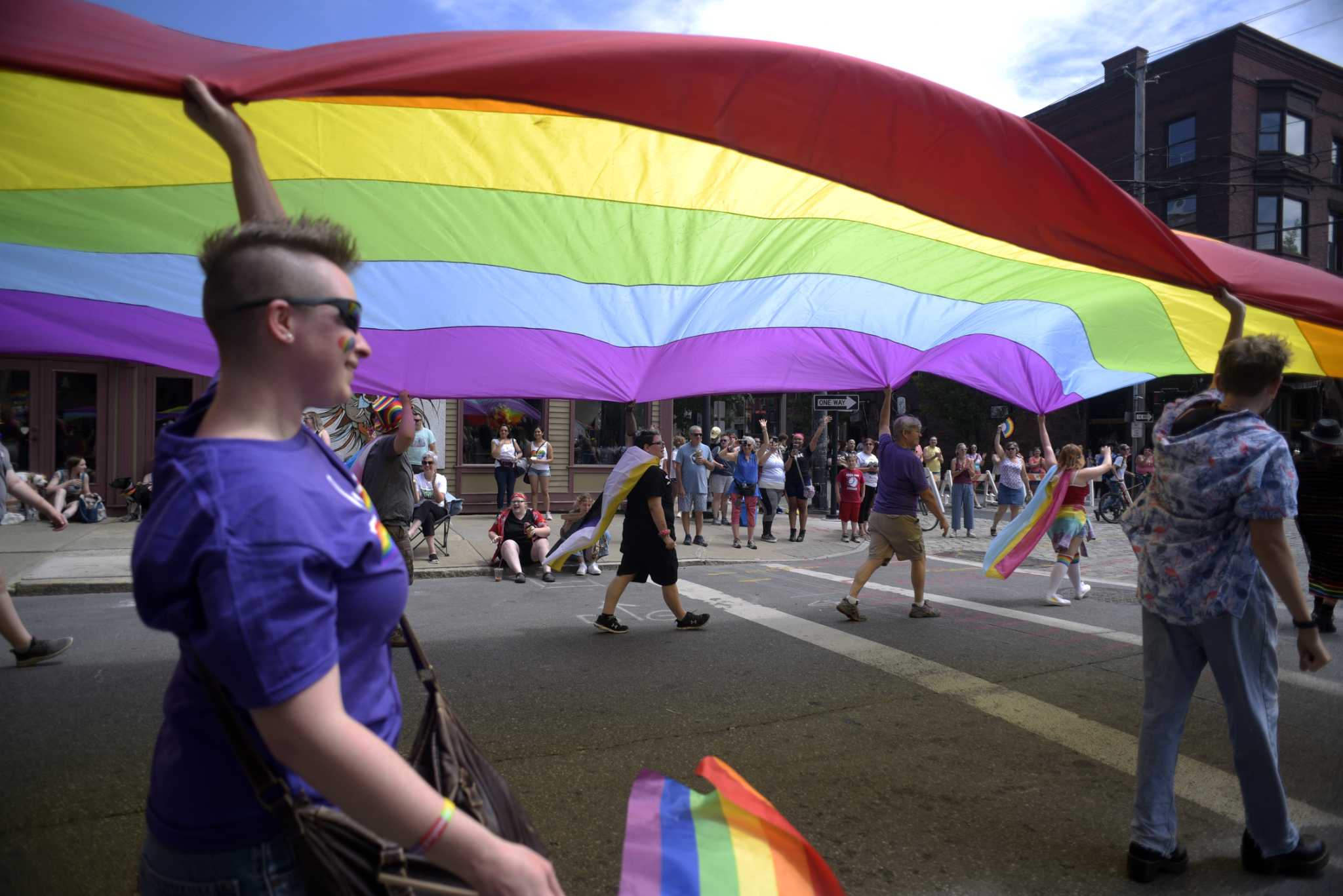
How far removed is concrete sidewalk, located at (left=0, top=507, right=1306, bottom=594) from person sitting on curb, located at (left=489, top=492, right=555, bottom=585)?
Result: 472mm

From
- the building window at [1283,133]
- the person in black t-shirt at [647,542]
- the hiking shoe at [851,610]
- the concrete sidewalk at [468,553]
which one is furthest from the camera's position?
the building window at [1283,133]

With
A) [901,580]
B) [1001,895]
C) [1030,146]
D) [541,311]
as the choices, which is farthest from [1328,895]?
[901,580]

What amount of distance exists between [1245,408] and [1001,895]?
207 centimetres

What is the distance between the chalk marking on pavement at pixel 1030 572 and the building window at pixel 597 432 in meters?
7.36

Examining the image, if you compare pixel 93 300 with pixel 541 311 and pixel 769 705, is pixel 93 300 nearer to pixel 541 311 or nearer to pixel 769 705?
pixel 541 311

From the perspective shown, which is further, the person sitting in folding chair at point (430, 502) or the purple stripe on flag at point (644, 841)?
the person sitting in folding chair at point (430, 502)

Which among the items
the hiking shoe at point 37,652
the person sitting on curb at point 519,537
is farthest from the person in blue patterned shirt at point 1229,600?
the person sitting on curb at point 519,537

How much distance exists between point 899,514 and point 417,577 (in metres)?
6.01

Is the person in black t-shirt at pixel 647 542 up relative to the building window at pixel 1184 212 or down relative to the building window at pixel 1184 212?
down

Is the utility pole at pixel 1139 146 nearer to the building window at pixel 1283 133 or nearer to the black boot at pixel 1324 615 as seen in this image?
the building window at pixel 1283 133

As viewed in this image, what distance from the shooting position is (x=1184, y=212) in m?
31.2

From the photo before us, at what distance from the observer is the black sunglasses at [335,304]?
4.06 ft

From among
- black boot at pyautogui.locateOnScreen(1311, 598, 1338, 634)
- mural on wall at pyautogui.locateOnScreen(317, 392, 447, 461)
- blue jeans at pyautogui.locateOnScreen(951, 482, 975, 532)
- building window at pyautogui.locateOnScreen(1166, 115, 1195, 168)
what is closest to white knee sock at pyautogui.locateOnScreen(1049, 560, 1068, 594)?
black boot at pyautogui.locateOnScreen(1311, 598, 1338, 634)

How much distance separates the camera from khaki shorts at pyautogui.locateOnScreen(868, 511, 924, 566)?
802 centimetres
